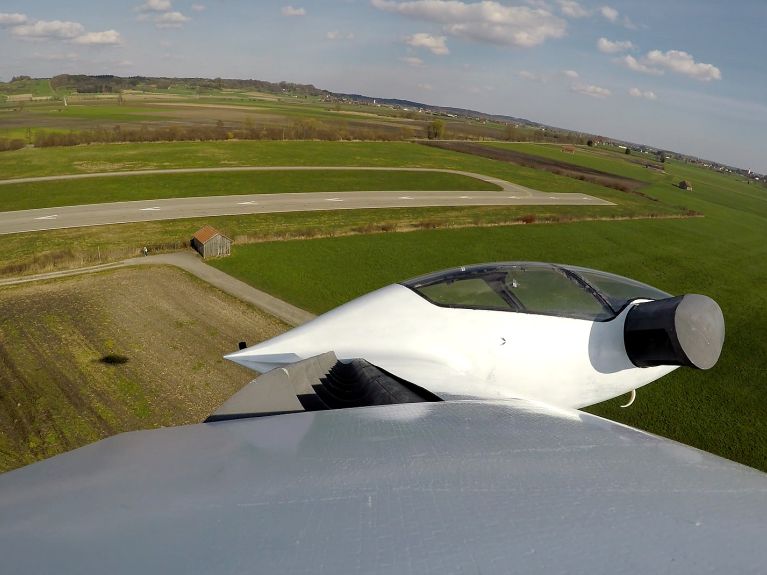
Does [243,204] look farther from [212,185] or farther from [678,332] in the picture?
[678,332]

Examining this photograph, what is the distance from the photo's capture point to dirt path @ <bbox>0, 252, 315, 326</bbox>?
79.2 ft

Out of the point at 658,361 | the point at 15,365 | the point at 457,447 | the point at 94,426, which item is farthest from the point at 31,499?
the point at 15,365

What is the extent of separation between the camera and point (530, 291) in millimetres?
6664

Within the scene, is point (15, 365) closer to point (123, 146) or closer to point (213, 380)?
point (213, 380)

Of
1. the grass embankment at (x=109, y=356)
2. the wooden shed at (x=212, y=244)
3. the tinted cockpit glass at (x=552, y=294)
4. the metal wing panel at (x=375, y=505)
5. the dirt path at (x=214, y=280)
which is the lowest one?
the grass embankment at (x=109, y=356)

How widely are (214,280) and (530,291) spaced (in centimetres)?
2454

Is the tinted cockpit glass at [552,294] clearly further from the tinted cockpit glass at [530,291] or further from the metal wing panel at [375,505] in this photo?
the metal wing panel at [375,505]

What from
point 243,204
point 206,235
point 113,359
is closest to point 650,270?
point 206,235

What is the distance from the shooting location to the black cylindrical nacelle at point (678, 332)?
5863mm

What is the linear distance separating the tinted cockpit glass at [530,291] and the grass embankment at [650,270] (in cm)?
1153

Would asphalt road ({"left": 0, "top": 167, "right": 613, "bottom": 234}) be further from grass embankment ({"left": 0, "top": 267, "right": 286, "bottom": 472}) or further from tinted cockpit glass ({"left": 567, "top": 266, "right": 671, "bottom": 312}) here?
tinted cockpit glass ({"left": 567, "top": 266, "right": 671, "bottom": 312})

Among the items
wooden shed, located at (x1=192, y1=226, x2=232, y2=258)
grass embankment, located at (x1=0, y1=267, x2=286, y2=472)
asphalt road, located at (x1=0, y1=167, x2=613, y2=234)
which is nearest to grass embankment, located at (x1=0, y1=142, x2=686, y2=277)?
asphalt road, located at (x1=0, y1=167, x2=613, y2=234)

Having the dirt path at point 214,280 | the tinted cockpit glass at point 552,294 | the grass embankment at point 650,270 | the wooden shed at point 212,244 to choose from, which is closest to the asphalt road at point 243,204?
the grass embankment at point 650,270

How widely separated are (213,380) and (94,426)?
4069 millimetres
